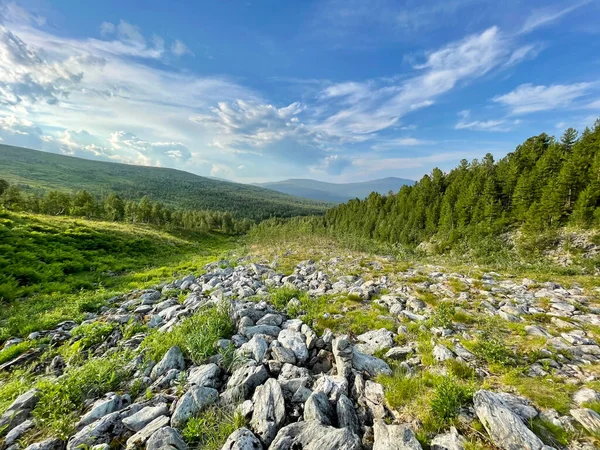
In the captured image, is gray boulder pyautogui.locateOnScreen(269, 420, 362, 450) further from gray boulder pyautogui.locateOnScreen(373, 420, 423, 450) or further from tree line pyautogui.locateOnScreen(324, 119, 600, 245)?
tree line pyautogui.locateOnScreen(324, 119, 600, 245)

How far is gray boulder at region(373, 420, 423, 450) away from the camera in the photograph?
12.3ft

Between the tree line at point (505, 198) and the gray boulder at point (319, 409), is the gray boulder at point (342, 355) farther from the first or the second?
the tree line at point (505, 198)

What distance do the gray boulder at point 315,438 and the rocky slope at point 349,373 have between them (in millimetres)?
16

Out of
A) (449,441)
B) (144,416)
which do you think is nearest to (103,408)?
(144,416)

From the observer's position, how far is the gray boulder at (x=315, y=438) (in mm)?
3822

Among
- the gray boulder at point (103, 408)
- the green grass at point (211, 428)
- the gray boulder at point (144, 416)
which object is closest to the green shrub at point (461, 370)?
the green grass at point (211, 428)

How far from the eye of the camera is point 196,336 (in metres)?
6.77

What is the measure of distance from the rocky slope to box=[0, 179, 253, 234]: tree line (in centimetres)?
6302

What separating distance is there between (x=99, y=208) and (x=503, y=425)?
101 m

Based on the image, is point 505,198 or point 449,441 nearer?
point 449,441

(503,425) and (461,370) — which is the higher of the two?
(503,425)

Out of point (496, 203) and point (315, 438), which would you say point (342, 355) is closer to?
point (315, 438)

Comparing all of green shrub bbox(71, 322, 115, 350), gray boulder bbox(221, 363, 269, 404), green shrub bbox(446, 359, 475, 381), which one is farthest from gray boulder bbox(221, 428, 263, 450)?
green shrub bbox(71, 322, 115, 350)

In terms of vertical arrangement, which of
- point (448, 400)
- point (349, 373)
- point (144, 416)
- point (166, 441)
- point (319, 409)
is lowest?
point (144, 416)
